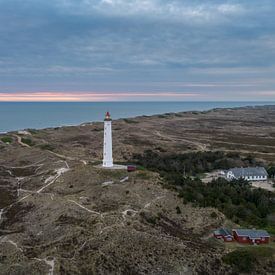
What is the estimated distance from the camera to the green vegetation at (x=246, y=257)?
89.5ft

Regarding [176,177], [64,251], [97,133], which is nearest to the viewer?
[64,251]

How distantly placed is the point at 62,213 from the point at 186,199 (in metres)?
12.2

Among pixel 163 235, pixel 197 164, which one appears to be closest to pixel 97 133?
pixel 197 164

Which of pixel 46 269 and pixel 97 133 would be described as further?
pixel 97 133

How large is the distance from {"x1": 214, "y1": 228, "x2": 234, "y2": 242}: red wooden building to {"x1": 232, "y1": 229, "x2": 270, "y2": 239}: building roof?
701mm

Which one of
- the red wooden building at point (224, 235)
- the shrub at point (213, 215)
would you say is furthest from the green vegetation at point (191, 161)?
the red wooden building at point (224, 235)

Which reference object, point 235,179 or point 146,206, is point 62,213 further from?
point 235,179

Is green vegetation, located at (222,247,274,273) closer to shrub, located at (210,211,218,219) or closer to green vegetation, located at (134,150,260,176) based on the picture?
shrub, located at (210,211,218,219)

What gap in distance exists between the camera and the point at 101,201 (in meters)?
36.3

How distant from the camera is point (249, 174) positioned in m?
55.9

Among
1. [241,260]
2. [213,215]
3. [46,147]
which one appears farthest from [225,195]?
[46,147]

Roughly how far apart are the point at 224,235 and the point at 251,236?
216cm

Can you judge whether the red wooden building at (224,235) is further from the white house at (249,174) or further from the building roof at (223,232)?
the white house at (249,174)

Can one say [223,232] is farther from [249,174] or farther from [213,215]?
[249,174]
